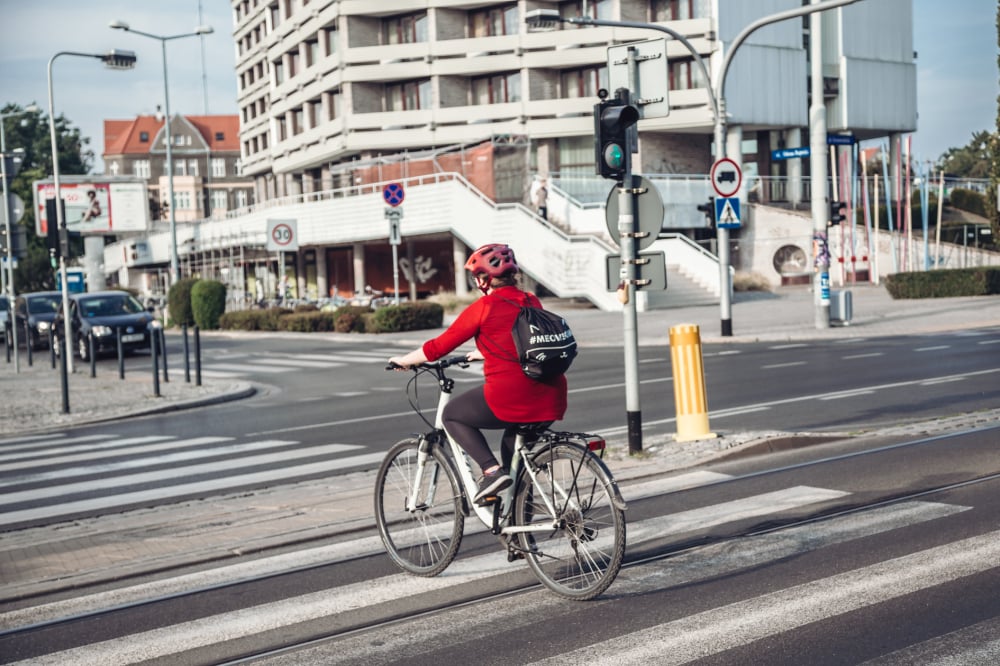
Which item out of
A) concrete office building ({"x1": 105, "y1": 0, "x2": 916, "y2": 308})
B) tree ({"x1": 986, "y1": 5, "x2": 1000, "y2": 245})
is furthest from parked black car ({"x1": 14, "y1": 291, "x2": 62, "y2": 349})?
tree ({"x1": 986, "y1": 5, "x2": 1000, "y2": 245})

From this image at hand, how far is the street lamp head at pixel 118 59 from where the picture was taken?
93.2 feet

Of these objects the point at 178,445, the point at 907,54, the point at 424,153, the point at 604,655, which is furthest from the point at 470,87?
the point at 604,655

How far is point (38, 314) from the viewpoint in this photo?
32.9m

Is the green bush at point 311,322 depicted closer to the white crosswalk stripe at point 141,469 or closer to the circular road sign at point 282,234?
the circular road sign at point 282,234

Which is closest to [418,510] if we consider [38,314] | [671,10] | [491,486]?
[491,486]

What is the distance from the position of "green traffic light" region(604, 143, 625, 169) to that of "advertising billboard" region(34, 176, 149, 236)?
1805 inches

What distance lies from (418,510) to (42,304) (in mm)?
30777

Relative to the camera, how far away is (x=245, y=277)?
63094 millimetres

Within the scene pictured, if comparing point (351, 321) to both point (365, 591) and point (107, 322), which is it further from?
point (365, 591)

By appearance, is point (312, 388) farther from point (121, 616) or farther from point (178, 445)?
point (121, 616)

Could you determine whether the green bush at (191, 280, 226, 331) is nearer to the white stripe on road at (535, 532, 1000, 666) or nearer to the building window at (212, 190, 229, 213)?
the white stripe on road at (535, 532, 1000, 666)

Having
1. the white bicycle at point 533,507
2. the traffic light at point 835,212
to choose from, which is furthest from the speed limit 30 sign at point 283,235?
the white bicycle at point 533,507

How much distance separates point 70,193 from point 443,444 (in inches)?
1995

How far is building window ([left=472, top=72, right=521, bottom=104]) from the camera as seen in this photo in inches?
2080
